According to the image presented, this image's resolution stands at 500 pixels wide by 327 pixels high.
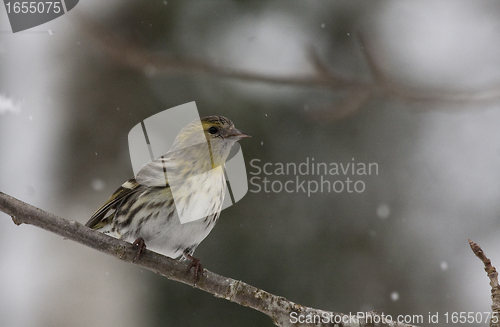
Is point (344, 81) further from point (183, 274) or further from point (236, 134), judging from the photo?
point (183, 274)

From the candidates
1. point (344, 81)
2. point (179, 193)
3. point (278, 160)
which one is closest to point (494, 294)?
point (344, 81)

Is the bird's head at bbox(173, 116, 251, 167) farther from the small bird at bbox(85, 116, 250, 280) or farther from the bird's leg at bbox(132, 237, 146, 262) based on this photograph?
the bird's leg at bbox(132, 237, 146, 262)

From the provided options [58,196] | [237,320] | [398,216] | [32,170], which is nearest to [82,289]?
[58,196]

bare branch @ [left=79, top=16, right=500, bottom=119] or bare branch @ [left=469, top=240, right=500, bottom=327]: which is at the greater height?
bare branch @ [left=79, top=16, right=500, bottom=119]

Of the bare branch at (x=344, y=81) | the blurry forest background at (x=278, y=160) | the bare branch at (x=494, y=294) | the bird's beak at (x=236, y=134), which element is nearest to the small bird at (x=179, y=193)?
the bird's beak at (x=236, y=134)

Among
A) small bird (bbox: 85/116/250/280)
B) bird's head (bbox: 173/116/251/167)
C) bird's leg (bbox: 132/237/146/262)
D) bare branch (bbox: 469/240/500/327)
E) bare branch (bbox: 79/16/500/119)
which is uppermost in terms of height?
bare branch (bbox: 79/16/500/119)

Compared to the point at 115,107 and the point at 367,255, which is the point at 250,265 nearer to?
the point at 367,255

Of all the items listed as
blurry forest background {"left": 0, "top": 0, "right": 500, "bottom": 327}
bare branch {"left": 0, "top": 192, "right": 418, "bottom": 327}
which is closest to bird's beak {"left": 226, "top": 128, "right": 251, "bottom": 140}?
A: bare branch {"left": 0, "top": 192, "right": 418, "bottom": 327}
